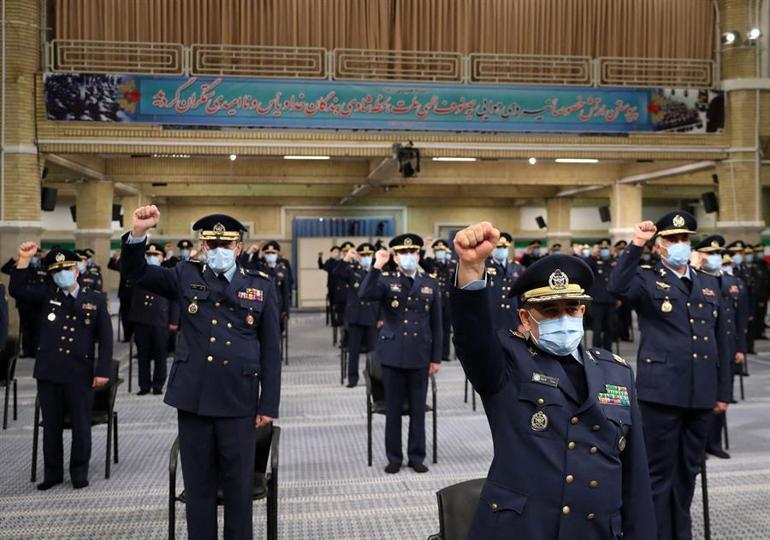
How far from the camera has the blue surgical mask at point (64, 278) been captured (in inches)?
211

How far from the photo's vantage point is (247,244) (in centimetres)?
2384

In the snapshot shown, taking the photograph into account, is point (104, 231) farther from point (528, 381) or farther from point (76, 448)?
point (528, 381)

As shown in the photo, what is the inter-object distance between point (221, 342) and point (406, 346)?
223cm

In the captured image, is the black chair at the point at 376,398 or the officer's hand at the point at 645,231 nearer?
the officer's hand at the point at 645,231

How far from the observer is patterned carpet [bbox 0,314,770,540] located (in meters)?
4.55

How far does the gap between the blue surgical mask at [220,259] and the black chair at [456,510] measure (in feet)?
6.07

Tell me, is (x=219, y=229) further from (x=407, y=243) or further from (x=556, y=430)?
(x=407, y=243)

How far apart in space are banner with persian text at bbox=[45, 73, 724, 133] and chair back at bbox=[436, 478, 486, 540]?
33.2ft

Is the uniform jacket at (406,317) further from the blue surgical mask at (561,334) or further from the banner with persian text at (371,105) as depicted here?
the banner with persian text at (371,105)

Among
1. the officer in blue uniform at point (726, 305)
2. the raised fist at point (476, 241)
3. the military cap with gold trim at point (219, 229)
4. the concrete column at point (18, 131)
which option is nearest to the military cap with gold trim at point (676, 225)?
the officer in blue uniform at point (726, 305)

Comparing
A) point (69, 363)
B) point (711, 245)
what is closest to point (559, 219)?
point (711, 245)

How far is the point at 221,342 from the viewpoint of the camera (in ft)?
12.2

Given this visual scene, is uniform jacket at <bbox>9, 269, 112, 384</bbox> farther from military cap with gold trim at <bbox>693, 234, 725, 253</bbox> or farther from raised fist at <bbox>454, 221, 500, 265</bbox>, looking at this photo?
military cap with gold trim at <bbox>693, 234, 725, 253</bbox>


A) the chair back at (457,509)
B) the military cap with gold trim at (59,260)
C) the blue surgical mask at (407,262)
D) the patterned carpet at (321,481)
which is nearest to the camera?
the chair back at (457,509)
